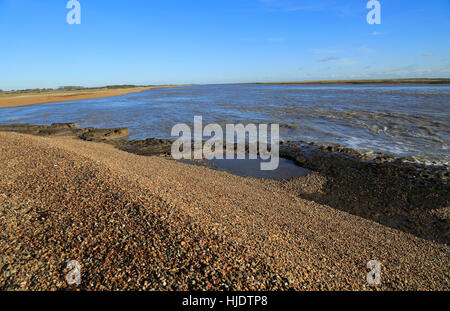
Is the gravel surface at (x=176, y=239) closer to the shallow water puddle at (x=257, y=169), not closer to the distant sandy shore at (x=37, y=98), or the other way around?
the shallow water puddle at (x=257, y=169)

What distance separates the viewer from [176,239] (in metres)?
4.51

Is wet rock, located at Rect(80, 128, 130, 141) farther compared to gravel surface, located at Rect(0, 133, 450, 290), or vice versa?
wet rock, located at Rect(80, 128, 130, 141)

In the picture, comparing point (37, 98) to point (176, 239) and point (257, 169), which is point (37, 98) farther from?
point (176, 239)

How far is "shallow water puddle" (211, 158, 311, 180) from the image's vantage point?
11305mm

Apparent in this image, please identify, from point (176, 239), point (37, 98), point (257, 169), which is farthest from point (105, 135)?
point (37, 98)

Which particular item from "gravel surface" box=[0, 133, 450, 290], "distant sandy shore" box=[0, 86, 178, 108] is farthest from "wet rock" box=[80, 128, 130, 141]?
"distant sandy shore" box=[0, 86, 178, 108]

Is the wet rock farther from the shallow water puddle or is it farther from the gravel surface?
Answer: the gravel surface

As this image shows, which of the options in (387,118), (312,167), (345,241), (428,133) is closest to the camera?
(345,241)

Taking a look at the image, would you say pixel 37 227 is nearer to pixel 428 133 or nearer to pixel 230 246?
pixel 230 246

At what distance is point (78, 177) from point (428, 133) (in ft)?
72.6

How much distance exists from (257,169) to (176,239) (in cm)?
805

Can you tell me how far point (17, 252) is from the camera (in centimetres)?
400

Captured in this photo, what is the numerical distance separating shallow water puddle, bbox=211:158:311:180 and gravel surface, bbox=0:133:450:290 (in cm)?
330
